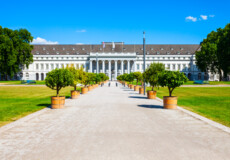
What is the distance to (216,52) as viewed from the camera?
6284 centimetres

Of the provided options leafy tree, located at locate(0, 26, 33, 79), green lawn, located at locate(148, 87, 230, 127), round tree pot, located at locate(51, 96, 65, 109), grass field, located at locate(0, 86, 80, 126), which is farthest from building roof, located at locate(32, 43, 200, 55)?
round tree pot, located at locate(51, 96, 65, 109)

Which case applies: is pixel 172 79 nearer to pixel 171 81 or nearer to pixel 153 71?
pixel 171 81

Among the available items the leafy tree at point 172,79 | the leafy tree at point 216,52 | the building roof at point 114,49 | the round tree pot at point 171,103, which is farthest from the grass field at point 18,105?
the building roof at point 114,49

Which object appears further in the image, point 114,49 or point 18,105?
point 114,49

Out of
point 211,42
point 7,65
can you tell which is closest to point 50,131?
point 7,65

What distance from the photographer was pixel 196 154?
19.6ft

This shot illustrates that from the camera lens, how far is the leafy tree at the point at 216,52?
58.6 metres

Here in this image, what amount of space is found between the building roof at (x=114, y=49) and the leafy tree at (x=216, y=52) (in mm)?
41864

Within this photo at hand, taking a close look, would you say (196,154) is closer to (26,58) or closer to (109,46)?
(26,58)

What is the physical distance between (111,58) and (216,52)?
55.2m

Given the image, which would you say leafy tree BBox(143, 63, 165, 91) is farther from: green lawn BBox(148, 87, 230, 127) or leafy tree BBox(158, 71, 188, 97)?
leafy tree BBox(158, 71, 188, 97)

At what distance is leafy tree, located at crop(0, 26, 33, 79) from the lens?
63.2 metres

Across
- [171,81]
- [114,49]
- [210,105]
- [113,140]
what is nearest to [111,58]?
[114,49]

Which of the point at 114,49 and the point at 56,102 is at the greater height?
the point at 114,49
